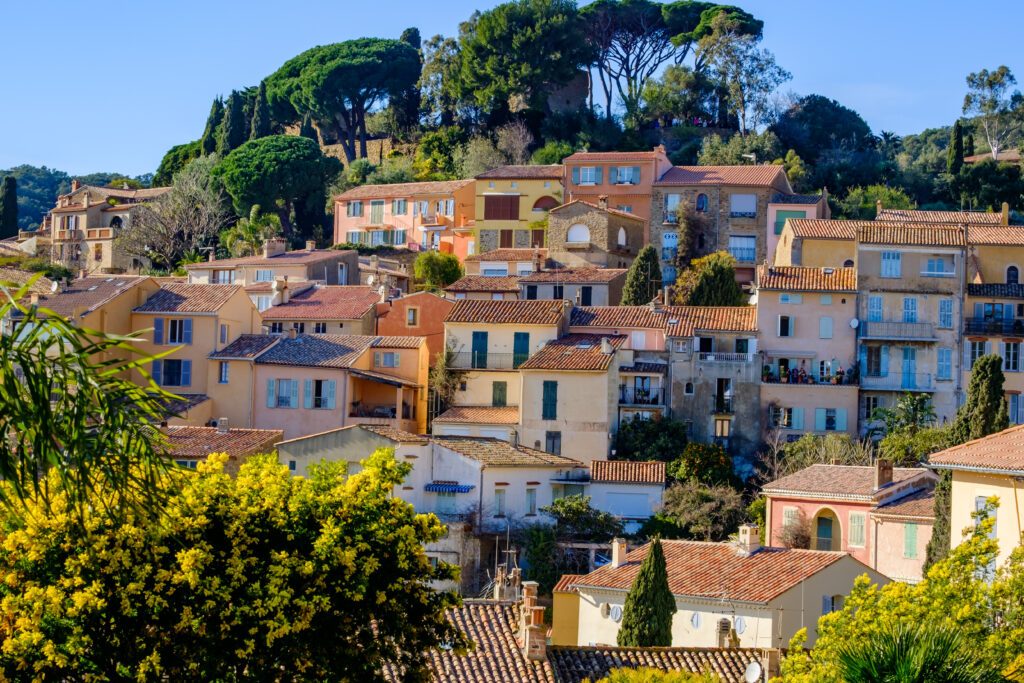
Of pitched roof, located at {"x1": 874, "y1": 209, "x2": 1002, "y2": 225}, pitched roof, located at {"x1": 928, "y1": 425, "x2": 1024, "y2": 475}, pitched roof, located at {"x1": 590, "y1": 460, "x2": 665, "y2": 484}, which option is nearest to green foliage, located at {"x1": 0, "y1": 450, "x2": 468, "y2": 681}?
pitched roof, located at {"x1": 928, "y1": 425, "x2": 1024, "y2": 475}

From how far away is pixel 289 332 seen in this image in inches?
2675

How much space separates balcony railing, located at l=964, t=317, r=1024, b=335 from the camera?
63.6 metres

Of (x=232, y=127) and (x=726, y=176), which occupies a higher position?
(x=232, y=127)

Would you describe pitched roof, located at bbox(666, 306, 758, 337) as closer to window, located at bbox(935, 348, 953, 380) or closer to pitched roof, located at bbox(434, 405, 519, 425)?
pitched roof, located at bbox(434, 405, 519, 425)

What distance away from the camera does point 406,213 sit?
92.2m

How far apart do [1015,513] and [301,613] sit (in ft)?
39.0

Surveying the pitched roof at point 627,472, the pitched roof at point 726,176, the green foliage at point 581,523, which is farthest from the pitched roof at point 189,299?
the pitched roof at point 726,176

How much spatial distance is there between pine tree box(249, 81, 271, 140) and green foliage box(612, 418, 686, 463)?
177ft

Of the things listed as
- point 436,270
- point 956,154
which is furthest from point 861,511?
point 956,154

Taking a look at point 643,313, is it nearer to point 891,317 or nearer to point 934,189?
point 891,317

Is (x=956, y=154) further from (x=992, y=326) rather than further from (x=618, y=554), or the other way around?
(x=618, y=554)

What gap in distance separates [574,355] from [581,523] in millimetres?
9237

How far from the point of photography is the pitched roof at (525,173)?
85.8 m

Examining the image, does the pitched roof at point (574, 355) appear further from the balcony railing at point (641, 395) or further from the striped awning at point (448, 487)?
the striped awning at point (448, 487)
